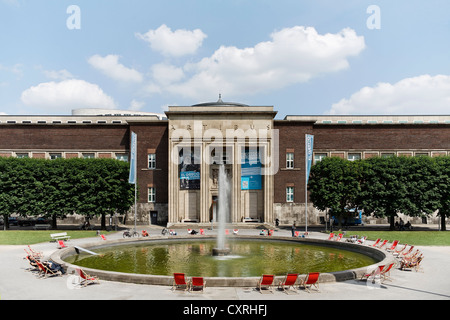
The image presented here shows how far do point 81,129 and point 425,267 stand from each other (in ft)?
174

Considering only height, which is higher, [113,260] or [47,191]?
[47,191]

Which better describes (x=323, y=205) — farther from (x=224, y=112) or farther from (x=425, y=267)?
(x=425, y=267)

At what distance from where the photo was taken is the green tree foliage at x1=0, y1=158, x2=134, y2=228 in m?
44.9

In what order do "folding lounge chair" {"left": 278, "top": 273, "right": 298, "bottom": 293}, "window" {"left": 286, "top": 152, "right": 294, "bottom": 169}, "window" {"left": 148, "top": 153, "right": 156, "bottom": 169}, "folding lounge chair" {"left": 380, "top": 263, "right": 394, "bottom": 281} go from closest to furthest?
1. "folding lounge chair" {"left": 278, "top": 273, "right": 298, "bottom": 293}
2. "folding lounge chair" {"left": 380, "top": 263, "right": 394, "bottom": 281}
3. "window" {"left": 286, "top": 152, "right": 294, "bottom": 169}
4. "window" {"left": 148, "top": 153, "right": 156, "bottom": 169}

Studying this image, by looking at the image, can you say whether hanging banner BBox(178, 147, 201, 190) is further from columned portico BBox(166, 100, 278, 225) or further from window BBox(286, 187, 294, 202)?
window BBox(286, 187, 294, 202)

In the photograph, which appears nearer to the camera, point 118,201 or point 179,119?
point 118,201

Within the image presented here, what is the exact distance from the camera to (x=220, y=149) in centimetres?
5350

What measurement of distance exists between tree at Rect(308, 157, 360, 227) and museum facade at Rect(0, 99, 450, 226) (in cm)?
666

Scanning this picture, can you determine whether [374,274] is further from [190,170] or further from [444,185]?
[190,170]

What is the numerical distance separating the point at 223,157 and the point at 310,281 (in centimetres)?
3867

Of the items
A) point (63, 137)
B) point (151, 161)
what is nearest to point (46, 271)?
point (151, 161)

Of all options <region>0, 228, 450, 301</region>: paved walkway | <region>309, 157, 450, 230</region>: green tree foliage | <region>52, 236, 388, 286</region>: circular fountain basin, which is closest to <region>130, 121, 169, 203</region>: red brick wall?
<region>52, 236, 388, 286</region>: circular fountain basin
